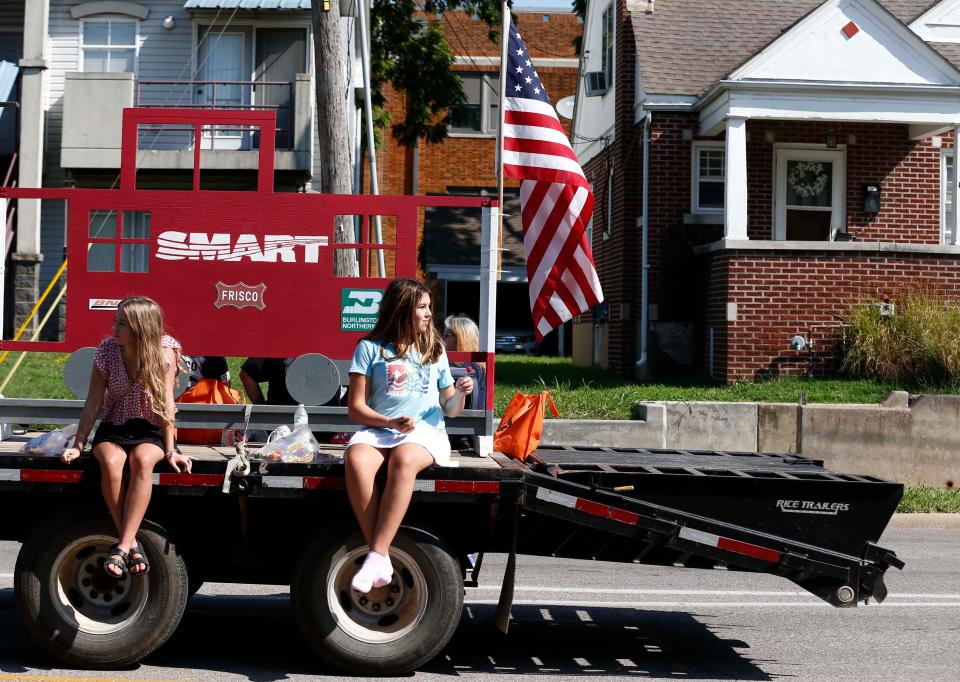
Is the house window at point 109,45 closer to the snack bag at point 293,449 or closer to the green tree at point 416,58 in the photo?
the green tree at point 416,58

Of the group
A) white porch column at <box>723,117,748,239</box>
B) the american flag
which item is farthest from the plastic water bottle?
white porch column at <box>723,117,748,239</box>

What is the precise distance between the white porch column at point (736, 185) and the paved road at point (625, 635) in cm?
860

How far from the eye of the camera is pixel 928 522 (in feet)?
37.7

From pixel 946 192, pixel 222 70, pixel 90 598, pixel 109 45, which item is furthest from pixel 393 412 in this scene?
pixel 109 45

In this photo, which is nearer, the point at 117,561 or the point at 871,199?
the point at 117,561

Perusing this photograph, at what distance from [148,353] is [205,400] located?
84 cm

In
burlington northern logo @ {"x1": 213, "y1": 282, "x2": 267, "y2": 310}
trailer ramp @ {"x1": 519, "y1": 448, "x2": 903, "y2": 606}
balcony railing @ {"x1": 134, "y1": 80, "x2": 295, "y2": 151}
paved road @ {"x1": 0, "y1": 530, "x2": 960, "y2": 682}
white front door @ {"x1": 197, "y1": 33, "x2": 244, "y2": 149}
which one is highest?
white front door @ {"x1": 197, "y1": 33, "x2": 244, "y2": 149}

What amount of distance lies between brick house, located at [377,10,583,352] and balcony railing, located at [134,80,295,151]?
32.5 feet

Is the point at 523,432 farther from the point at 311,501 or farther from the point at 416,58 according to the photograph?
the point at 416,58

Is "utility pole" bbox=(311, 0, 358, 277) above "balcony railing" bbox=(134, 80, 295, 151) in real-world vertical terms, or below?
below

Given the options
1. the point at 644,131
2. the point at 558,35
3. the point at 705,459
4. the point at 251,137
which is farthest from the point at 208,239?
the point at 558,35

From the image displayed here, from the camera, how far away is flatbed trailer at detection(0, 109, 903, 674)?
5469 millimetres

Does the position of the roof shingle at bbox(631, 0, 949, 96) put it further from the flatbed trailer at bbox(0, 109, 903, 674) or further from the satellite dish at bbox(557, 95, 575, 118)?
the flatbed trailer at bbox(0, 109, 903, 674)

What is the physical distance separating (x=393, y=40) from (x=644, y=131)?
1015cm
